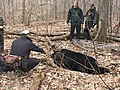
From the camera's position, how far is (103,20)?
10.4 metres

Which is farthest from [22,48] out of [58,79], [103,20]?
[103,20]

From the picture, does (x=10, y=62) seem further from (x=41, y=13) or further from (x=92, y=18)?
(x=41, y=13)

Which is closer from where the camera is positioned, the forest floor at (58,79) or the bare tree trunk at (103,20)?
the forest floor at (58,79)

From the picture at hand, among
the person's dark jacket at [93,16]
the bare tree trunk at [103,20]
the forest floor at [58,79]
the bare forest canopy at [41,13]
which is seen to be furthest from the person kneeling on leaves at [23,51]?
the bare forest canopy at [41,13]

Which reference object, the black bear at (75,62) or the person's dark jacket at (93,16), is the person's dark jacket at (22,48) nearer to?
the black bear at (75,62)

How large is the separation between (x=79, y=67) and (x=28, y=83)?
158 cm

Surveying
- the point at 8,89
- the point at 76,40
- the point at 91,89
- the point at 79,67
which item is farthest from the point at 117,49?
the point at 8,89

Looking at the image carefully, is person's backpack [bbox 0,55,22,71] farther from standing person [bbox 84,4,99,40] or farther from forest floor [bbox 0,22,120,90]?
standing person [bbox 84,4,99,40]

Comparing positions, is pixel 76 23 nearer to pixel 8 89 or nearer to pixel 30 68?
pixel 30 68

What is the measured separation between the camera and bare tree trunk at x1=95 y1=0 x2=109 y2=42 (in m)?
10.2

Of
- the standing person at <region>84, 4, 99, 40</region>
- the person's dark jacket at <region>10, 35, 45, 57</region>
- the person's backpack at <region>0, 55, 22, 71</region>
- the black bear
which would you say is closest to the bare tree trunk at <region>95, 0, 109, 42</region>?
the standing person at <region>84, 4, 99, 40</region>

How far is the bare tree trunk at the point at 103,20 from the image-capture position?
1018 centimetres

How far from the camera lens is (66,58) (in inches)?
286

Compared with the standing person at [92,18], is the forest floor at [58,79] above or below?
below
